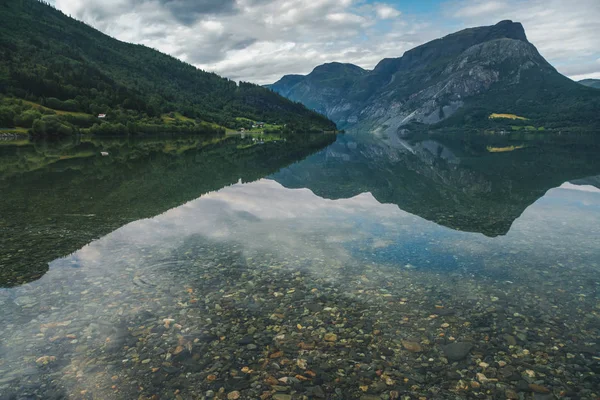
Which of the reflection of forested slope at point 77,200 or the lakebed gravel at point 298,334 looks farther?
the reflection of forested slope at point 77,200

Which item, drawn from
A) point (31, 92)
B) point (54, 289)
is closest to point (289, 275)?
point (54, 289)

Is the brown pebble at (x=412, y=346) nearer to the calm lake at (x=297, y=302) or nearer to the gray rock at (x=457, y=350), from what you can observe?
the calm lake at (x=297, y=302)

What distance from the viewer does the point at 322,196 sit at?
38656 mm

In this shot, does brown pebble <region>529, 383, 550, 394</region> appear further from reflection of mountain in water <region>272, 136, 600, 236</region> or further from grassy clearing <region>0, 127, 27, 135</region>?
grassy clearing <region>0, 127, 27, 135</region>

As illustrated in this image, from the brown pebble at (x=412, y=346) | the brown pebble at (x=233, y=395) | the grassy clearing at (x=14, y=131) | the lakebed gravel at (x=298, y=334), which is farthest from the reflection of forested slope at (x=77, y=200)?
the grassy clearing at (x=14, y=131)

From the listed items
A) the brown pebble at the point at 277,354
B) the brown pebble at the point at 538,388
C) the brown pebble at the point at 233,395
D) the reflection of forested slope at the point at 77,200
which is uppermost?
the reflection of forested slope at the point at 77,200

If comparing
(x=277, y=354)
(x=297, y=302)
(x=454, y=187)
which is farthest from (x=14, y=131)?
(x=277, y=354)

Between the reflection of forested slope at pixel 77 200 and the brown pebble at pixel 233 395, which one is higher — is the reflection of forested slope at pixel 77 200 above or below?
above

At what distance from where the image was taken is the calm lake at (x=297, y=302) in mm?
9734

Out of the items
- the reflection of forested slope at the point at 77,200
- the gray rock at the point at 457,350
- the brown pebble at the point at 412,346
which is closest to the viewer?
the gray rock at the point at 457,350

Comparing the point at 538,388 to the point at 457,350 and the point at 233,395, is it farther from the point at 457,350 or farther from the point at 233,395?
the point at 233,395

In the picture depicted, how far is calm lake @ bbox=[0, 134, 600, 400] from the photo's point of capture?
9734mm

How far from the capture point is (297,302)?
14070mm

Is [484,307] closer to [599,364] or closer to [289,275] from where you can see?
[599,364]
